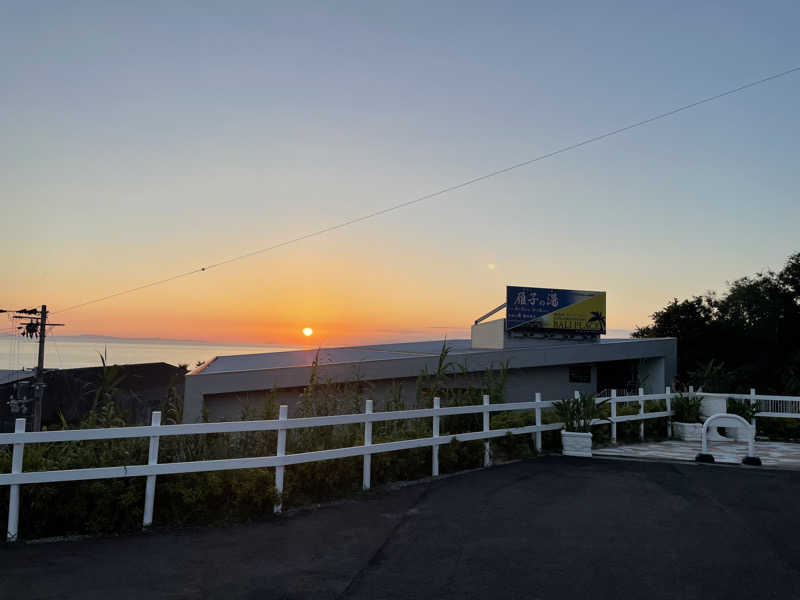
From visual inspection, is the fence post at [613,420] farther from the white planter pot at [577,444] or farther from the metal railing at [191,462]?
the metal railing at [191,462]

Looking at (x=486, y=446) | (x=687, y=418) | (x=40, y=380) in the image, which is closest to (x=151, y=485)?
(x=486, y=446)

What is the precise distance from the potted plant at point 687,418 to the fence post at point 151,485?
1442 centimetres

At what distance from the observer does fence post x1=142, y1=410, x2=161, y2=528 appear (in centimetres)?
736

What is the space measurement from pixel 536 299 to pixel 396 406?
22366 millimetres

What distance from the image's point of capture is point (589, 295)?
33.7 m

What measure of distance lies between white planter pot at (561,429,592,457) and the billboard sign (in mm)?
19526

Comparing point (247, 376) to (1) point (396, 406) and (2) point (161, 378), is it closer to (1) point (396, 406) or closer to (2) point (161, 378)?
(1) point (396, 406)

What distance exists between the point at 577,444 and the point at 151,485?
28.3 ft

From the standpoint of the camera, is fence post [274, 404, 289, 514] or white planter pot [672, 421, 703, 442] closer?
fence post [274, 404, 289, 514]

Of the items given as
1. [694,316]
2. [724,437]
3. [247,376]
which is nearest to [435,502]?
[724,437]

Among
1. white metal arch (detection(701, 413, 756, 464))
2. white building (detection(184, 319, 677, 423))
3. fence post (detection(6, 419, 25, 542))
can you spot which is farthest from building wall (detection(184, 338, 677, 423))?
fence post (detection(6, 419, 25, 542))

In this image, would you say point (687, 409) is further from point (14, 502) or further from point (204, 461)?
point (14, 502)

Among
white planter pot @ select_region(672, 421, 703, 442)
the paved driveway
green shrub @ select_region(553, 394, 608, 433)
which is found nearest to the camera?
the paved driveway

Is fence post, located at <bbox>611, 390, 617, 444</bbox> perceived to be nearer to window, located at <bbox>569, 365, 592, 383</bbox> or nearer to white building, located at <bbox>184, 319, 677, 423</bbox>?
white building, located at <bbox>184, 319, 677, 423</bbox>
